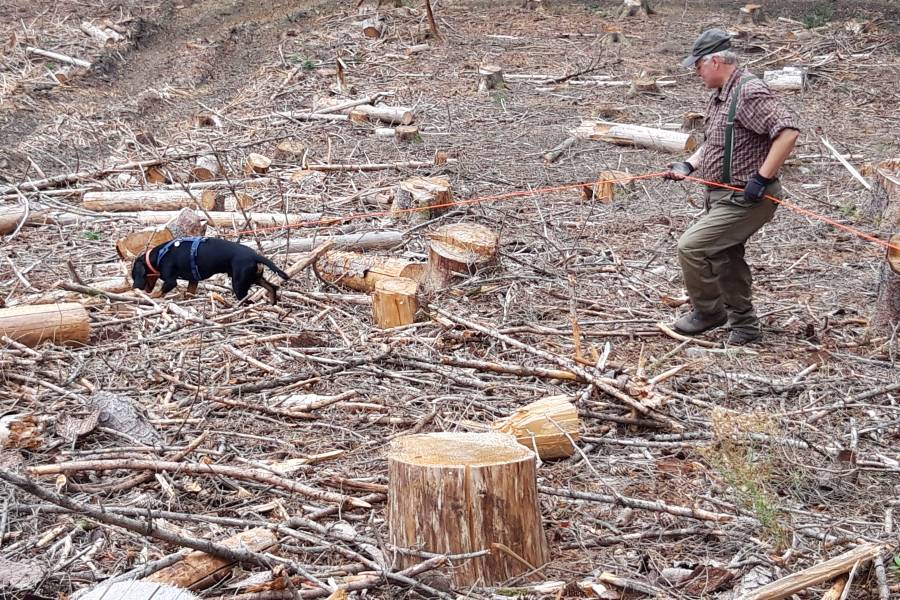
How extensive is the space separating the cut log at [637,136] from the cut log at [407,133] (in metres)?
2.06

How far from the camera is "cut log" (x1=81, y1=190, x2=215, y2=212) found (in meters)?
9.48

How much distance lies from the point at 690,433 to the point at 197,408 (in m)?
2.74

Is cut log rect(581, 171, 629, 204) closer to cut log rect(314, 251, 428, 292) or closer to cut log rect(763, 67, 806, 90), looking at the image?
cut log rect(314, 251, 428, 292)

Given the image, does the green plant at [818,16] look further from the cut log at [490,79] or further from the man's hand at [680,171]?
the man's hand at [680,171]

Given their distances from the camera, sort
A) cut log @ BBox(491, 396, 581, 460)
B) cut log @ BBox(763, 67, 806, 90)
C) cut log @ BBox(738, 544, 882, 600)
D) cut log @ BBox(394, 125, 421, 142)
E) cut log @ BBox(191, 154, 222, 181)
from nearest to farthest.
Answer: cut log @ BBox(738, 544, 882, 600) < cut log @ BBox(491, 396, 581, 460) < cut log @ BBox(191, 154, 222, 181) < cut log @ BBox(394, 125, 421, 142) < cut log @ BBox(763, 67, 806, 90)

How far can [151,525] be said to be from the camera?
3.34 meters

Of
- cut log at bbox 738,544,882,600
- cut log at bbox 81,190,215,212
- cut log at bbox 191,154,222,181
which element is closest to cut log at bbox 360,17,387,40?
cut log at bbox 191,154,222,181

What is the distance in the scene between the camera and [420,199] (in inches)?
340

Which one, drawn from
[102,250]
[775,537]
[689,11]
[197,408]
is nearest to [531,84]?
[689,11]

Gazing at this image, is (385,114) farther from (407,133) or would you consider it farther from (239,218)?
(239,218)

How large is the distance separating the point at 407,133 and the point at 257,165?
6.72 feet

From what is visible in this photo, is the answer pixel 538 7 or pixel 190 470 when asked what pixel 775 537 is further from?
pixel 538 7

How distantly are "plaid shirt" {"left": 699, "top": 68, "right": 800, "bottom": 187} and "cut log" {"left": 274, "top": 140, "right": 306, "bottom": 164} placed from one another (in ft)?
19.7

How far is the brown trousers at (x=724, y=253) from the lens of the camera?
6016 millimetres
